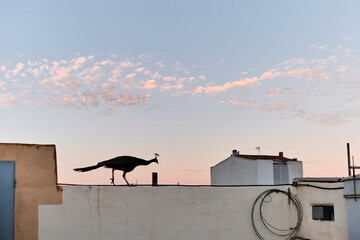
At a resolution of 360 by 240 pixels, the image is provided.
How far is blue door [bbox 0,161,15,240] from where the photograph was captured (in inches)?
447

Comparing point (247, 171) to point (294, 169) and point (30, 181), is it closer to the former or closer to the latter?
point (294, 169)

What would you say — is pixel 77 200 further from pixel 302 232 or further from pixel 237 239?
pixel 302 232

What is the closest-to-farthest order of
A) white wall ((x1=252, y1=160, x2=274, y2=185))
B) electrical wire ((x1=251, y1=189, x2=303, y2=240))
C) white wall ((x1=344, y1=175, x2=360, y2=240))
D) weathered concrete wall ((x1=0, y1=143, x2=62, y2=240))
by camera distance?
1. weathered concrete wall ((x1=0, y1=143, x2=62, y2=240))
2. white wall ((x1=344, y1=175, x2=360, y2=240))
3. electrical wire ((x1=251, y1=189, x2=303, y2=240))
4. white wall ((x1=252, y1=160, x2=274, y2=185))

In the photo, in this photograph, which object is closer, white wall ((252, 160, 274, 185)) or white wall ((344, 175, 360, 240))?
white wall ((344, 175, 360, 240))

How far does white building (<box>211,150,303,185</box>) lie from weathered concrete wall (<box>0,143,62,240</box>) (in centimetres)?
2830

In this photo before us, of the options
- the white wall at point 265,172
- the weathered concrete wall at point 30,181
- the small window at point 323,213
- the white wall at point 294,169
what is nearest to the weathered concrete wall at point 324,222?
the small window at point 323,213

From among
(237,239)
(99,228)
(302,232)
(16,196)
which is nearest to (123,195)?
(99,228)

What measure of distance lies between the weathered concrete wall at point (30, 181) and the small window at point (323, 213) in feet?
29.4

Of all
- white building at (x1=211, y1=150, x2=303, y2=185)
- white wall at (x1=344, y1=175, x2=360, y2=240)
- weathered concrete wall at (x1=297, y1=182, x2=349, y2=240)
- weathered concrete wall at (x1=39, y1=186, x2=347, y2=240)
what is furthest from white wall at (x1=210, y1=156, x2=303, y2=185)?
white wall at (x1=344, y1=175, x2=360, y2=240)

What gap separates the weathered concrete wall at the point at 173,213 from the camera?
→ 12.3 m

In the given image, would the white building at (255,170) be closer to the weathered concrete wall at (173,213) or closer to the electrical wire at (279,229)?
the electrical wire at (279,229)

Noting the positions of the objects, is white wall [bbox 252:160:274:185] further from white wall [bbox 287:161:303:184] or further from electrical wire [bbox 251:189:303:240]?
electrical wire [bbox 251:189:303:240]

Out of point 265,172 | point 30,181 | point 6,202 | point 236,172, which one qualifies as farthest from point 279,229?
point 236,172

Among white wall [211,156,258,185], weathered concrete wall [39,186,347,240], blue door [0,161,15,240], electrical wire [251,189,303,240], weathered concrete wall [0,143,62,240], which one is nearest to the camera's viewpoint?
blue door [0,161,15,240]
